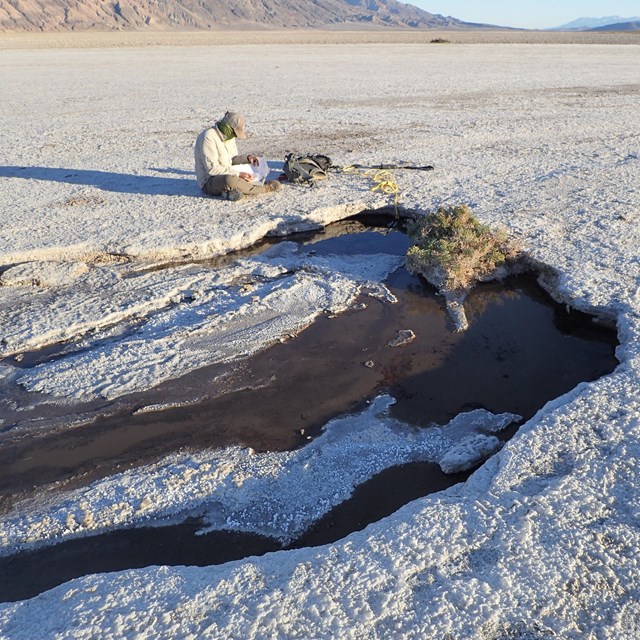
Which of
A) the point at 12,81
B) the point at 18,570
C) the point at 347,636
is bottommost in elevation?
the point at 18,570

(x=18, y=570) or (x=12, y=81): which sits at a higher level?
(x=12, y=81)

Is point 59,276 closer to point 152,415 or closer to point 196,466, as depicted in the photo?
point 152,415

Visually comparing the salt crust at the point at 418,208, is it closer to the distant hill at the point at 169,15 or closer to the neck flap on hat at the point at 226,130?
the neck flap on hat at the point at 226,130

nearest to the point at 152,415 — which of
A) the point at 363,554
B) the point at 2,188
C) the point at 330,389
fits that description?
the point at 330,389

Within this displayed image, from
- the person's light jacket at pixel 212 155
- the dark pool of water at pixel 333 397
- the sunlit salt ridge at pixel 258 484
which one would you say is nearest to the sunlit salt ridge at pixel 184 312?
the dark pool of water at pixel 333 397

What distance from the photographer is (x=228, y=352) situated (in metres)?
5.12

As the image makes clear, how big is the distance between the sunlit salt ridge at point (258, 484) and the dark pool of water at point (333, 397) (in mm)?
92

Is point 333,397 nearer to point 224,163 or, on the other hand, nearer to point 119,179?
point 224,163

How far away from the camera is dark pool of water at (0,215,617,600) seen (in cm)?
350

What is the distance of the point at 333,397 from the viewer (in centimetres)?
471

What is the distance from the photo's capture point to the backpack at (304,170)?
330 inches

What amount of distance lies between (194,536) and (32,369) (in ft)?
7.22

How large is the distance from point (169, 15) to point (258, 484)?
115 m

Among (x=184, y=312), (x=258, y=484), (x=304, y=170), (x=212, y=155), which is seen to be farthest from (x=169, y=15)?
(x=258, y=484)
